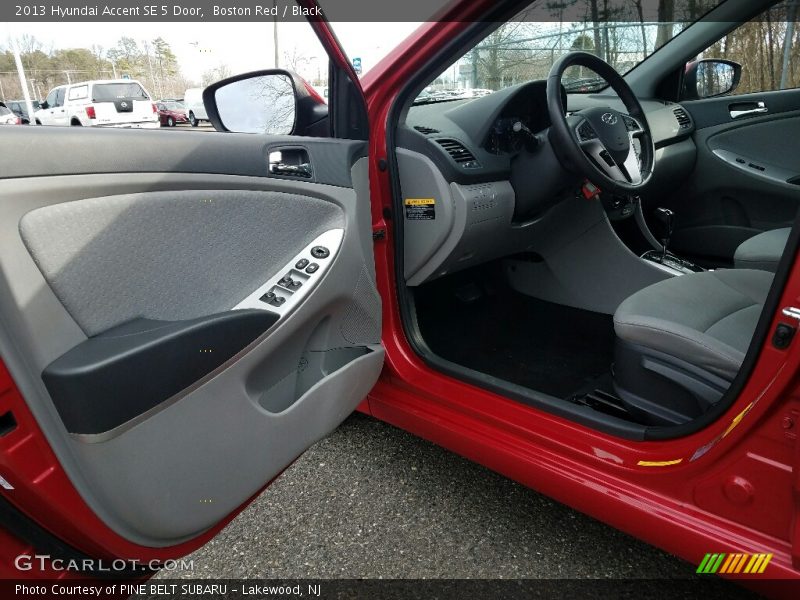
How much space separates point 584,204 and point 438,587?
5.59 feet

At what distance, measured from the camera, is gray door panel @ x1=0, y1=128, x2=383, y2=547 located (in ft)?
3.03

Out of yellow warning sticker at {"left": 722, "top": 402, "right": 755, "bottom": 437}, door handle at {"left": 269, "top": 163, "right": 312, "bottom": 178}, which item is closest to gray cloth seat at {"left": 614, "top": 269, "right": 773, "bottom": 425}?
yellow warning sticker at {"left": 722, "top": 402, "right": 755, "bottom": 437}

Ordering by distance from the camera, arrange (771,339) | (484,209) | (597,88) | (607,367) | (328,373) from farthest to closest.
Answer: (597,88)
(607,367)
(484,209)
(328,373)
(771,339)

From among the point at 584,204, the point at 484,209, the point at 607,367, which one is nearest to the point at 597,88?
the point at 584,204

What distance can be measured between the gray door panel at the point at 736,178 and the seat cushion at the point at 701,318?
1242mm

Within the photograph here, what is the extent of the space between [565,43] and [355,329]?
148 centimetres

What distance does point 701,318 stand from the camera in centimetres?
140

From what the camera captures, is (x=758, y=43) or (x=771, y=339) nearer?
(x=771, y=339)

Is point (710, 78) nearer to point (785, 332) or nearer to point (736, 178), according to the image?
point (736, 178)

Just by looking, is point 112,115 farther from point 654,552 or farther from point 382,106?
point 654,552

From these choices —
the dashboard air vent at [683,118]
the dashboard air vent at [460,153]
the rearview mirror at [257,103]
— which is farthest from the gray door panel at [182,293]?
Answer: the dashboard air vent at [683,118]

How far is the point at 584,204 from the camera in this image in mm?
2492

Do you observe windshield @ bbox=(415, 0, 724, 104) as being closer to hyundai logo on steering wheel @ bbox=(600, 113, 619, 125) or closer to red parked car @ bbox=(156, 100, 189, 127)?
hyundai logo on steering wheel @ bbox=(600, 113, 619, 125)

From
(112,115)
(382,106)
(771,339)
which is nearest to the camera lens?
(771,339)
